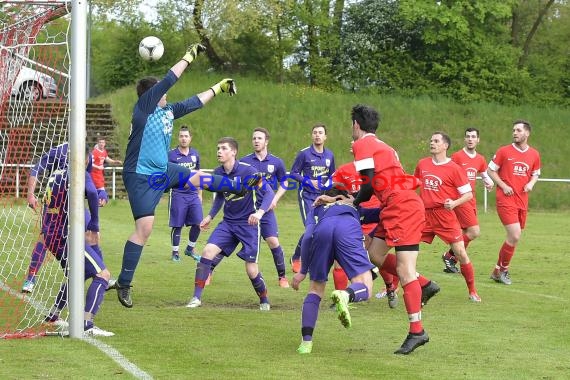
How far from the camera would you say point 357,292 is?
8.03m

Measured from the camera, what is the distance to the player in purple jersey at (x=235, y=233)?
1091 centimetres

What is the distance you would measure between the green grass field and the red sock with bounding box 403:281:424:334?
8.9 inches

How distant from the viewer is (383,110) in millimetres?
37594

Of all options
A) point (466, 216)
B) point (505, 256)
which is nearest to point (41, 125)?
point (466, 216)

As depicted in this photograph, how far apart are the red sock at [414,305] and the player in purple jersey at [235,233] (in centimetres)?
266

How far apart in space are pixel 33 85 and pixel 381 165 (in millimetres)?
3436

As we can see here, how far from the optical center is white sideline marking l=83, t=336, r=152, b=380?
7320 millimetres

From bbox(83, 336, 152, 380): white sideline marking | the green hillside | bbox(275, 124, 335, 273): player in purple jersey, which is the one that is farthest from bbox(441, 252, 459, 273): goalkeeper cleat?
the green hillside

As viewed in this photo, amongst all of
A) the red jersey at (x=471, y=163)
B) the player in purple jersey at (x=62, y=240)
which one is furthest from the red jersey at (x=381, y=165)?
the red jersey at (x=471, y=163)

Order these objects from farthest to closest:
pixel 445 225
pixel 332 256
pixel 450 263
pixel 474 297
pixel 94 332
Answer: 1. pixel 450 263
2. pixel 445 225
3. pixel 474 297
4. pixel 94 332
5. pixel 332 256

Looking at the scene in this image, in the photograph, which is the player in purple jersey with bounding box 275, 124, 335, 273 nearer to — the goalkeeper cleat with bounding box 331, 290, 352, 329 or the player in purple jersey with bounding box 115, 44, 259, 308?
the player in purple jersey with bounding box 115, 44, 259, 308

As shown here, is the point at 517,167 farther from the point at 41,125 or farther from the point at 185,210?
the point at 41,125

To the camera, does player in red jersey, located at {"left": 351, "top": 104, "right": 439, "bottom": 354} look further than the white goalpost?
No

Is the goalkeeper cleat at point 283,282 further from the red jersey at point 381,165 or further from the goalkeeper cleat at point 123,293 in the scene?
the red jersey at point 381,165
